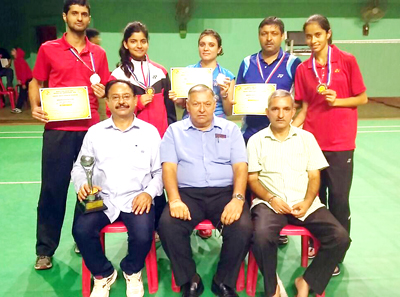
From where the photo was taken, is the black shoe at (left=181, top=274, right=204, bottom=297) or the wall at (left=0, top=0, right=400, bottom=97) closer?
the black shoe at (left=181, top=274, right=204, bottom=297)

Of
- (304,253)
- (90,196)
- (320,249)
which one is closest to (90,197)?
(90,196)

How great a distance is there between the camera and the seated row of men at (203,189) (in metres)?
2.57

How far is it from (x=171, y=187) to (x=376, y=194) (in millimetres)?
2996

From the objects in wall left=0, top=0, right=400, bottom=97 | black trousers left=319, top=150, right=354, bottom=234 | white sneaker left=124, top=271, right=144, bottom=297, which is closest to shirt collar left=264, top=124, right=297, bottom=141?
black trousers left=319, top=150, right=354, bottom=234

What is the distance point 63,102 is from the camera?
9.34 ft

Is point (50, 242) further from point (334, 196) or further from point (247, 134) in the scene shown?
point (334, 196)

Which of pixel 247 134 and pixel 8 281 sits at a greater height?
pixel 247 134

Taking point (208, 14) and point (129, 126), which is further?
point (208, 14)

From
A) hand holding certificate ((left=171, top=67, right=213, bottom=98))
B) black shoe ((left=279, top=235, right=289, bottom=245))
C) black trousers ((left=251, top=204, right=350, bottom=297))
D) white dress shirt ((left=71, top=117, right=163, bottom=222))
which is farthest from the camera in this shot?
black shoe ((left=279, top=235, right=289, bottom=245))

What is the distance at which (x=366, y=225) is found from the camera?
3836 millimetres

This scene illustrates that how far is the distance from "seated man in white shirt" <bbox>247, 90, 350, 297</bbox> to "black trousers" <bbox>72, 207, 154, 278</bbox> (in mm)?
745

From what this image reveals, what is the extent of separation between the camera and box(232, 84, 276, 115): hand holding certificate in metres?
3.06

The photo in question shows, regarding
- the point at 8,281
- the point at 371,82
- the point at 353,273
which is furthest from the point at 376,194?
the point at 371,82

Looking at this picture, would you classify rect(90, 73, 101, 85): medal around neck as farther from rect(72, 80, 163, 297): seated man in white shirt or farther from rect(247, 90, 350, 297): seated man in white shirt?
rect(247, 90, 350, 297): seated man in white shirt
